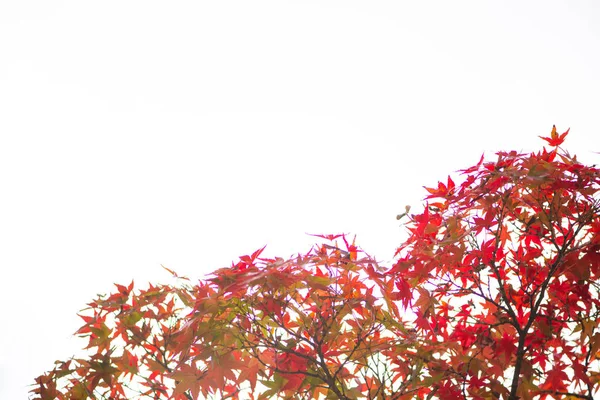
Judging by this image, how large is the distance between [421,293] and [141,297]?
547mm

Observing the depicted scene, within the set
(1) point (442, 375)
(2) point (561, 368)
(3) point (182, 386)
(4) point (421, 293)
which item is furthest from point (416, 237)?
(3) point (182, 386)

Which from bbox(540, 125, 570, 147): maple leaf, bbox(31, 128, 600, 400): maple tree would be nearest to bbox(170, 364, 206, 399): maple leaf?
bbox(31, 128, 600, 400): maple tree

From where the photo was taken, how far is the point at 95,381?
99cm

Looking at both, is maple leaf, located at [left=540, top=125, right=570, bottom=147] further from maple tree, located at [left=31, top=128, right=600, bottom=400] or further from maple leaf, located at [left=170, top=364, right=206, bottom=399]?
maple leaf, located at [left=170, top=364, right=206, bottom=399]

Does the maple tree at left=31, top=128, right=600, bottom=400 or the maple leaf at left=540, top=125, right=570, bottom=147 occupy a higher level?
the maple leaf at left=540, top=125, right=570, bottom=147

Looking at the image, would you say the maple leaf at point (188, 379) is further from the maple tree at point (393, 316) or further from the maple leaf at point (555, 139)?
the maple leaf at point (555, 139)

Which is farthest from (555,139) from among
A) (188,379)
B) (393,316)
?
(188,379)

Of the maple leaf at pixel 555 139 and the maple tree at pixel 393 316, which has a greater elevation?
the maple leaf at pixel 555 139

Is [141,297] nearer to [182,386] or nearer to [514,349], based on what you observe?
[182,386]

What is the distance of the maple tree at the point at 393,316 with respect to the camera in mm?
887

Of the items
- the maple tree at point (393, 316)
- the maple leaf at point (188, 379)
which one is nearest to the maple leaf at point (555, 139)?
the maple tree at point (393, 316)

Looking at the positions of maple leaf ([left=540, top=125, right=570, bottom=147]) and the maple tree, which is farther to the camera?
maple leaf ([left=540, top=125, right=570, bottom=147])

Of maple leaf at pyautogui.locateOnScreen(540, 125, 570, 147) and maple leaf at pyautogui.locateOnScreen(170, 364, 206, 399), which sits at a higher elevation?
maple leaf at pyautogui.locateOnScreen(540, 125, 570, 147)

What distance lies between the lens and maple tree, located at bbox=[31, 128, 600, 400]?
2.91ft
